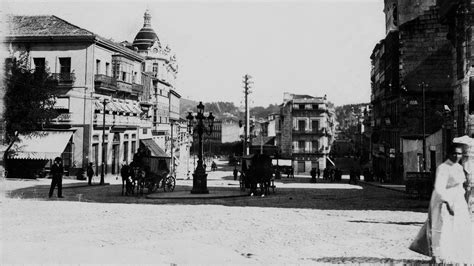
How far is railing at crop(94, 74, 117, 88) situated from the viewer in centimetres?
3753

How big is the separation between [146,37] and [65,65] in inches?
1124

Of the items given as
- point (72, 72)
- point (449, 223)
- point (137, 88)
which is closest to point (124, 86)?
point (137, 88)

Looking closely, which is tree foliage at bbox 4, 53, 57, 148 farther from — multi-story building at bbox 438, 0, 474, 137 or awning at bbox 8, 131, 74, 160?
multi-story building at bbox 438, 0, 474, 137

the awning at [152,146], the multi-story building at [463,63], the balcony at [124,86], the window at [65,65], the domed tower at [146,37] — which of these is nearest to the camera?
the multi-story building at [463,63]

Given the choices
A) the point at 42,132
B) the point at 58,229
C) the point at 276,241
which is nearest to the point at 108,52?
the point at 42,132

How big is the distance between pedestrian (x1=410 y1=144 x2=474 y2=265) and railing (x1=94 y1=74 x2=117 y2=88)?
112ft

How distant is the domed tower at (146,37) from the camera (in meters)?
63.5

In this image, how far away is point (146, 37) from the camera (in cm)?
6481

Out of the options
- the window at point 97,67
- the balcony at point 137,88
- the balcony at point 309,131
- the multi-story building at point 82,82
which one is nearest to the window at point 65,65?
the multi-story building at point 82,82

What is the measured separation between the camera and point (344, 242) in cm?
930

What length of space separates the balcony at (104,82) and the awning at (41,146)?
16.0 feet

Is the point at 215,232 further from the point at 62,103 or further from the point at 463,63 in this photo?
the point at 62,103

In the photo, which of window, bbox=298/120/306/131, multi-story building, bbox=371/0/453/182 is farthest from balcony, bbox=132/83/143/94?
window, bbox=298/120/306/131

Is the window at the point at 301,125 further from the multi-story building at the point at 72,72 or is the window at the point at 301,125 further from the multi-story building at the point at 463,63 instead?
the multi-story building at the point at 463,63
